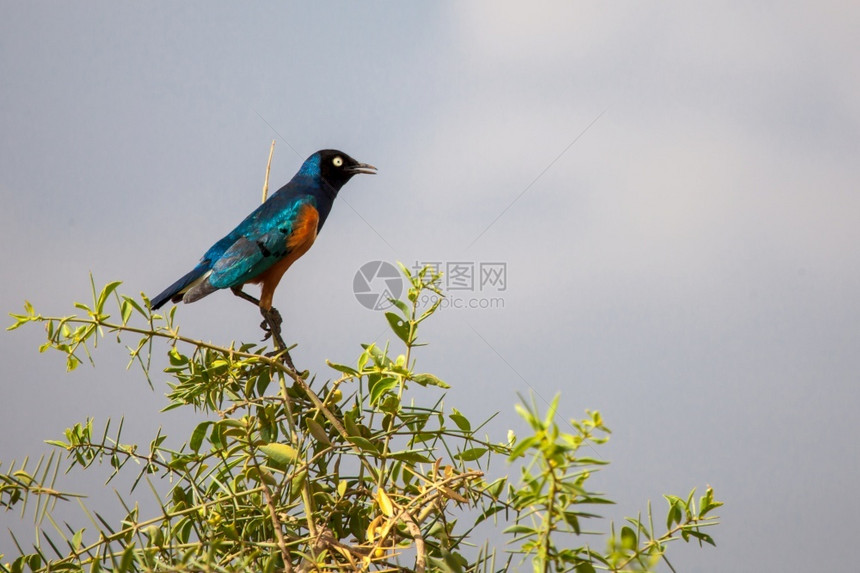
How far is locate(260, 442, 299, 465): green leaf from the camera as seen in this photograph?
1492 mm

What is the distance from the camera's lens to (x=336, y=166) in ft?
13.4

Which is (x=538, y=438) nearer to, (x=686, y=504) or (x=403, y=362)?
(x=686, y=504)

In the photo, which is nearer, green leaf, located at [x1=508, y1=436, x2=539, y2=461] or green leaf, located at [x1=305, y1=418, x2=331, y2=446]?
green leaf, located at [x1=508, y1=436, x2=539, y2=461]

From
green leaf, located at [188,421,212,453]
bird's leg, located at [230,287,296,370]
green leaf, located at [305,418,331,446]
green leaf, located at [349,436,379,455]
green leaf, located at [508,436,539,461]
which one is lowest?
green leaf, located at [508,436,539,461]

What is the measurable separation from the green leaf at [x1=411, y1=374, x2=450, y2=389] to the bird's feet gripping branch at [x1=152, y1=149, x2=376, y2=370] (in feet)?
4.84

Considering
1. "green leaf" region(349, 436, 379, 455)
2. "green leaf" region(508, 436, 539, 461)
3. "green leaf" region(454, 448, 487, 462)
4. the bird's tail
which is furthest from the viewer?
the bird's tail

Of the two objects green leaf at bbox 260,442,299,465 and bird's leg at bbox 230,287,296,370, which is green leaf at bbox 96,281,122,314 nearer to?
green leaf at bbox 260,442,299,465

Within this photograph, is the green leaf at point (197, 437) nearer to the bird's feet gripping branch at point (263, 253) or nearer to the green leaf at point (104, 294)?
the green leaf at point (104, 294)

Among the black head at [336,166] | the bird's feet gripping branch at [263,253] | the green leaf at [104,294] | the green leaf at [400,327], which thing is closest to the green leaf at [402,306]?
the green leaf at [400,327]

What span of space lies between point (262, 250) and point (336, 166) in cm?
92

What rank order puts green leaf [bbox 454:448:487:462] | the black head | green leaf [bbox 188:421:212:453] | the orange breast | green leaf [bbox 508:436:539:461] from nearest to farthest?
green leaf [bbox 508:436:539:461]
green leaf [bbox 454:448:487:462]
green leaf [bbox 188:421:212:453]
the orange breast
the black head

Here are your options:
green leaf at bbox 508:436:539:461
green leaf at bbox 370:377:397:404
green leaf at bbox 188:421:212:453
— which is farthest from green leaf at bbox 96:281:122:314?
green leaf at bbox 508:436:539:461

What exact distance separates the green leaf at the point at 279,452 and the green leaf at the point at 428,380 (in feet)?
0.86

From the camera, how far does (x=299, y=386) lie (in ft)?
5.76
